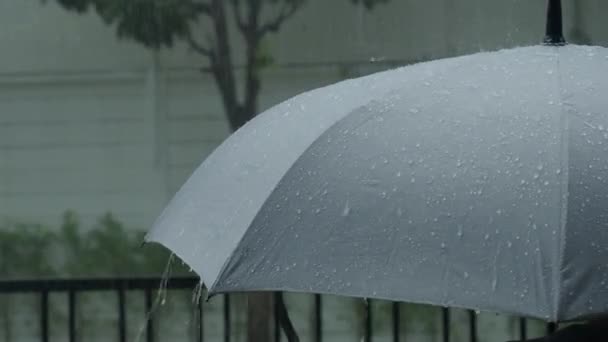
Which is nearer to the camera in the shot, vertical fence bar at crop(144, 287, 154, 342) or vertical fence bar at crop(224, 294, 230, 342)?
vertical fence bar at crop(144, 287, 154, 342)

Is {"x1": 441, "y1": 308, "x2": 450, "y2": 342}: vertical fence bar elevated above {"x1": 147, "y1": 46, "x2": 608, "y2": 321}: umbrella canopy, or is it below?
below

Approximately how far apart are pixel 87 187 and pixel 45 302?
1.03 m

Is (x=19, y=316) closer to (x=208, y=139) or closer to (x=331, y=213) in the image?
(x=208, y=139)

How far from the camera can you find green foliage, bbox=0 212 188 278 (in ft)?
22.1

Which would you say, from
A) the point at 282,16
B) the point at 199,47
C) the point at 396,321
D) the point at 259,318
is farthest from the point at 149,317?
the point at 282,16

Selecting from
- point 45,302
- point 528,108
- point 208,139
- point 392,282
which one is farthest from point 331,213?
point 208,139

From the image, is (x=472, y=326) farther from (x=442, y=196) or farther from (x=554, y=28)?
(x=442, y=196)

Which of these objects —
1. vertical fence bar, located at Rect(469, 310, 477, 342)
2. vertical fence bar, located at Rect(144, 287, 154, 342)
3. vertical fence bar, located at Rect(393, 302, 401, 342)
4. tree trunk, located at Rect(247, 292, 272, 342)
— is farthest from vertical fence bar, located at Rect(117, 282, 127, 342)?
vertical fence bar, located at Rect(469, 310, 477, 342)

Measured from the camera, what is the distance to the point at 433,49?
6684 mm

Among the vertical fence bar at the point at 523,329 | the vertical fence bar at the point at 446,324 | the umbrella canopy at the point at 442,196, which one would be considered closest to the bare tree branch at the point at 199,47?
the vertical fence bar at the point at 446,324

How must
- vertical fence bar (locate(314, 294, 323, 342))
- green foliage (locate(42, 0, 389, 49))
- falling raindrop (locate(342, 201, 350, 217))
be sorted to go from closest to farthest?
falling raindrop (locate(342, 201, 350, 217)), vertical fence bar (locate(314, 294, 323, 342)), green foliage (locate(42, 0, 389, 49))

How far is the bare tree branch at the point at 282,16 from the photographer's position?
6.69 m

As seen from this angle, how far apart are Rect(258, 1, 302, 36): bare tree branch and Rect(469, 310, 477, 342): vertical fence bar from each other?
5.42ft

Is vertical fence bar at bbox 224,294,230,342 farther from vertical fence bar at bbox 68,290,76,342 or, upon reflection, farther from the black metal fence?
vertical fence bar at bbox 68,290,76,342
